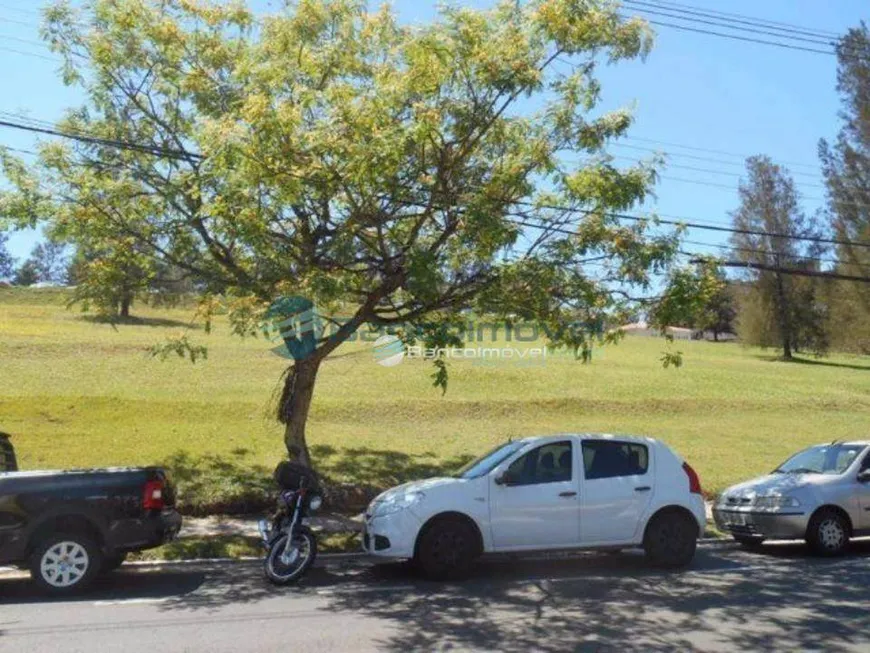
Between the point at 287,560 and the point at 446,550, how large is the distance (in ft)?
5.55

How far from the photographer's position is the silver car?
11.7 m

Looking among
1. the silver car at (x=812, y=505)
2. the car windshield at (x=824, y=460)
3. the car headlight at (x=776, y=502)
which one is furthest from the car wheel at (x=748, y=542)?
the car windshield at (x=824, y=460)

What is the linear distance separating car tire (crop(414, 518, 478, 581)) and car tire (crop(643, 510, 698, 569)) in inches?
85.9

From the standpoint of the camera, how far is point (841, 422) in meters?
26.1

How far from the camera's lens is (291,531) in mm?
9797

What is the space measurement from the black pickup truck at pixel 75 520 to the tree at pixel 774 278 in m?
48.1

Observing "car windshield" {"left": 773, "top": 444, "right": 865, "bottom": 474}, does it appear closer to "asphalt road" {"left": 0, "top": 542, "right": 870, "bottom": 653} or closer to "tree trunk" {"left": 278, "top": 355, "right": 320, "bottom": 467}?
Result: "asphalt road" {"left": 0, "top": 542, "right": 870, "bottom": 653}

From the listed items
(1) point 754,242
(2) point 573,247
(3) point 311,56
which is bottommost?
(2) point 573,247

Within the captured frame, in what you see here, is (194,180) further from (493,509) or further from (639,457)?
(639,457)

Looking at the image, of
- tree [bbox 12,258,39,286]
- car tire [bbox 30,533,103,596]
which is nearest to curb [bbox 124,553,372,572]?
car tire [bbox 30,533,103,596]

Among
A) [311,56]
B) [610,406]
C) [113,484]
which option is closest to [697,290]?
[311,56]

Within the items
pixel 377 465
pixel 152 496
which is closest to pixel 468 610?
pixel 152 496

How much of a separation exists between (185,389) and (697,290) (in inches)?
565

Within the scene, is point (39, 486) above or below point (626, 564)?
above
